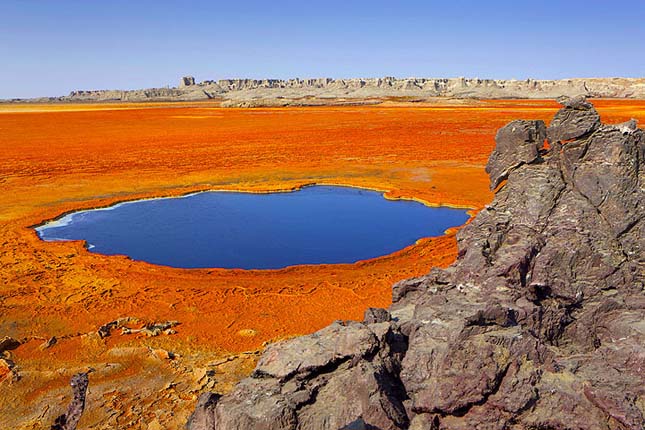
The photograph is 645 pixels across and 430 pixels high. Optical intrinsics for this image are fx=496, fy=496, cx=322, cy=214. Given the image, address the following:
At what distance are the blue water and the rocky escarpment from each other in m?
8.19

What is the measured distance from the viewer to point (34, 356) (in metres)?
9.83

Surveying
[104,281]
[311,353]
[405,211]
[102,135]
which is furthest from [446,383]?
[102,135]

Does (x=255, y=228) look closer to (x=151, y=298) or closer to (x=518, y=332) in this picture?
(x=151, y=298)

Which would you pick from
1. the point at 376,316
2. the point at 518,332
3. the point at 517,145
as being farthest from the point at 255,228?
the point at 518,332

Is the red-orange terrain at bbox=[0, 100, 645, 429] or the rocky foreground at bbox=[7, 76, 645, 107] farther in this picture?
the rocky foreground at bbox=[7, 76, 645, 107]

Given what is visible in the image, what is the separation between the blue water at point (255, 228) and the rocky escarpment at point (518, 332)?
8190mm

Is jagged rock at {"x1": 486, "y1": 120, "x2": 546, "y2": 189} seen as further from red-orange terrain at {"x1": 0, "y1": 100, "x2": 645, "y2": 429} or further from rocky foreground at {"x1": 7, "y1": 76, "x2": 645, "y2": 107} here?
rocky foreground at {"x1": 7, "y1": 76, "x2": 645, "y2": 107}

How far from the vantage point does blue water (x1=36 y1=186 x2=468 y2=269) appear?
53.0 feet

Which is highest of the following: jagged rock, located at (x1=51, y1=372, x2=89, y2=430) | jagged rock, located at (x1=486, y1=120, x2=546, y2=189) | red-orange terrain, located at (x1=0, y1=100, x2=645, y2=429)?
jagged rock, located at (x1=486, y1=120, x2=546, y2=189)

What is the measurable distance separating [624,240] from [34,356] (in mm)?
10699

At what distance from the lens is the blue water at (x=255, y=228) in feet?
53.0

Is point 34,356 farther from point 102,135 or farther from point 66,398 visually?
point 102,135

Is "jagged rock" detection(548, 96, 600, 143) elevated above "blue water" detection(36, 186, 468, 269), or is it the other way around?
"jagged rock" detection(548, 96, 600, 143)

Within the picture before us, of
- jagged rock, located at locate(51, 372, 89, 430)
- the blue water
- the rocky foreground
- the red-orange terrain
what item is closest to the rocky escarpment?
jagged rock, located at locate(51, 372, 89, 430)
